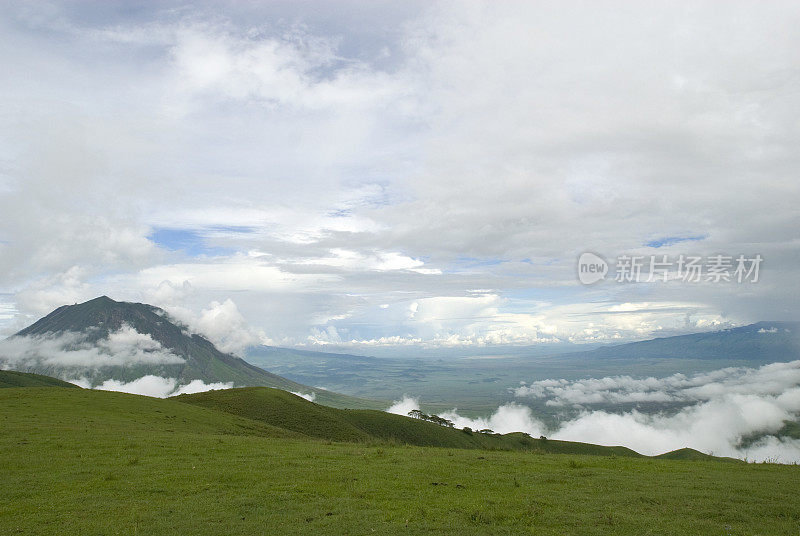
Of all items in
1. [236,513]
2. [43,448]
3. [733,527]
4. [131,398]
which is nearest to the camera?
[733,527]

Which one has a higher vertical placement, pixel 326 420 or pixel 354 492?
pixel 354 492

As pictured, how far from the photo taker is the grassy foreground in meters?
13.9

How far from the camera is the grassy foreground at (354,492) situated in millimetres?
13867

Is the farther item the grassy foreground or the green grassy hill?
the green grassy hill

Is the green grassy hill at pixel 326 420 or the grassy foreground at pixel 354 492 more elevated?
the grassy foreground at pixel 354 492

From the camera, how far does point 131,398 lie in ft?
178

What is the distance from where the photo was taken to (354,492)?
57.6 ft

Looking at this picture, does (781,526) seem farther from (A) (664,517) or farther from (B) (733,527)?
(A) (664,517)

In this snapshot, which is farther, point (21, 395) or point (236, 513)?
point (21, 395)

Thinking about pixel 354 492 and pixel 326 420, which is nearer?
pixel 354 492

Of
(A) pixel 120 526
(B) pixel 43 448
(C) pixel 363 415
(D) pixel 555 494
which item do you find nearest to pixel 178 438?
(B) pixel 43 448

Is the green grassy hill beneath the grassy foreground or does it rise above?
beneath

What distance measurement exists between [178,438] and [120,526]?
18.5 meters

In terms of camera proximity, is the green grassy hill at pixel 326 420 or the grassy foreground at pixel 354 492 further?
the green grassy hill at pixel 326 420
